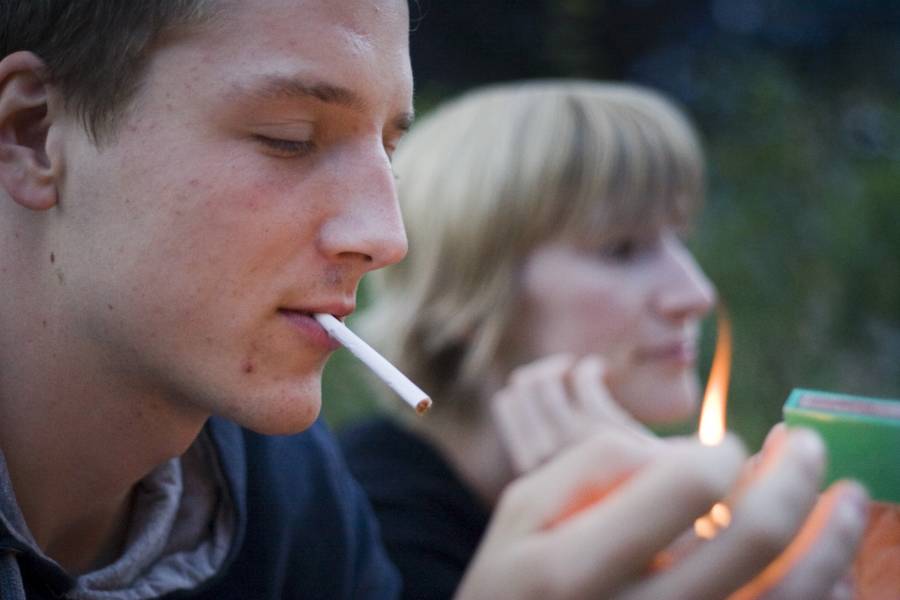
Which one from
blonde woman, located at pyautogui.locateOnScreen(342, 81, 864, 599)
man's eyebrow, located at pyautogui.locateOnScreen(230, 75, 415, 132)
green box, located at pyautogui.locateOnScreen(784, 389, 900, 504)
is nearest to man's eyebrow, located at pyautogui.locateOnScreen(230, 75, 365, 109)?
man's eyebrow, located at pyautogui.locateOnScreen(230, 75, 415, 132)

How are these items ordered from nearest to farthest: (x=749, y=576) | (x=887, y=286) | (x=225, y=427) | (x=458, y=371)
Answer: (x=749, y=576) → (x=225, y=427) → (x=458, y=371) → (x=887, y=286)

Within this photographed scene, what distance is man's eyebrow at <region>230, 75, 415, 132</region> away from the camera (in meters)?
1.15

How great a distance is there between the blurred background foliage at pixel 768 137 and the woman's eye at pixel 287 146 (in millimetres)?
2515

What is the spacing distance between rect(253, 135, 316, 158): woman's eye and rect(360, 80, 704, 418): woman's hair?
1.28 metres

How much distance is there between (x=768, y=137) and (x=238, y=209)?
3.68 m

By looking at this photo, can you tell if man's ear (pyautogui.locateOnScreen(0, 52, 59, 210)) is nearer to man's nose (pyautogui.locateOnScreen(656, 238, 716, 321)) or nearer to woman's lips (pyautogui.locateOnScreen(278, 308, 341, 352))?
woman's lips (pyautogui.locateOnScreen(278, 308, 341, 352))

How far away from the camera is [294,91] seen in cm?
116

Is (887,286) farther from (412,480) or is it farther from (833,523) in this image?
(833,523)

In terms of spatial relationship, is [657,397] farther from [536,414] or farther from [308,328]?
[308,328]

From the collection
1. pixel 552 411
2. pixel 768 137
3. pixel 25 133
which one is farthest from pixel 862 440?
pixel 768 137

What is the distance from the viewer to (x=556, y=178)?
95.5 inches

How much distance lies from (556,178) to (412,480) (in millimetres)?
747

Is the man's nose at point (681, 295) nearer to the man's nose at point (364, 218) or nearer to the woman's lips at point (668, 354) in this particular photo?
the woman's lips at point (668, 354)

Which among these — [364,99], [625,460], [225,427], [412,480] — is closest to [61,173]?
[364,99]
